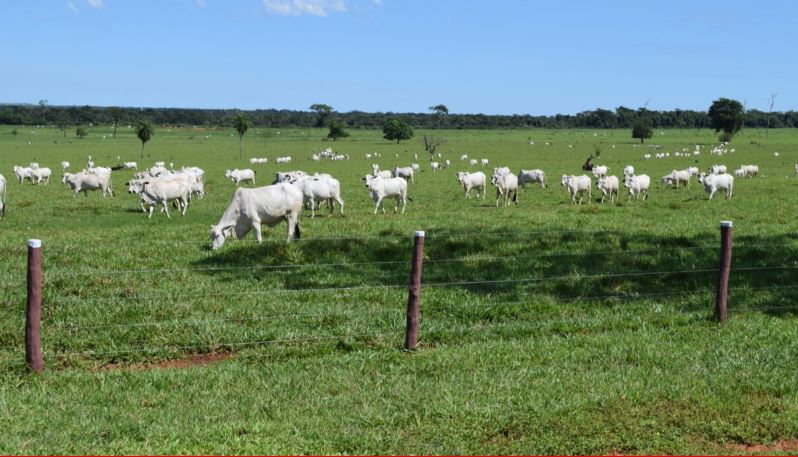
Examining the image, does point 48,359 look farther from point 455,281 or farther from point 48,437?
point 455,281

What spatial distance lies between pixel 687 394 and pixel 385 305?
547cm

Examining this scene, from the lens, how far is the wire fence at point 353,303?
1097cm

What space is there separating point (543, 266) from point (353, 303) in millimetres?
4353

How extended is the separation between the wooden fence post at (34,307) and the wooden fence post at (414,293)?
13.3 ft

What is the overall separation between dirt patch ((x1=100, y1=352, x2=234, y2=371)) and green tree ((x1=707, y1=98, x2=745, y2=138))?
464 ft

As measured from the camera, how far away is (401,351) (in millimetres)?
10359

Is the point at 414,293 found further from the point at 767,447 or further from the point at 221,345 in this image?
the point at 767,447

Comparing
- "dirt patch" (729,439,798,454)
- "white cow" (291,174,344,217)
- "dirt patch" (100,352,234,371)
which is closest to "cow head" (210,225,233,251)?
"dirt patch" (100,352,234,371)

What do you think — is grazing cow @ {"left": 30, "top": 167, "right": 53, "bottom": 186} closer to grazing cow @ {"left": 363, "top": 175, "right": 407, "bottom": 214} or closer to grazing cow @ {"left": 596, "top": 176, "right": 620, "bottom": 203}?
grazing cow @ {"left": 363, "top": 175, "right": 407, "bottom": 214}

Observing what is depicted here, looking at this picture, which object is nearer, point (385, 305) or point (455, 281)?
point (385, 305)

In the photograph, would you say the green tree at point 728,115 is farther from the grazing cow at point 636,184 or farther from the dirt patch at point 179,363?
the dirt patch at point 179,363

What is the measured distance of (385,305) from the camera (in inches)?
507

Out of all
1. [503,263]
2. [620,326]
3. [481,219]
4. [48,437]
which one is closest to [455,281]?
[503,263]

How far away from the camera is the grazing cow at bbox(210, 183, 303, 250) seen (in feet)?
66.1
